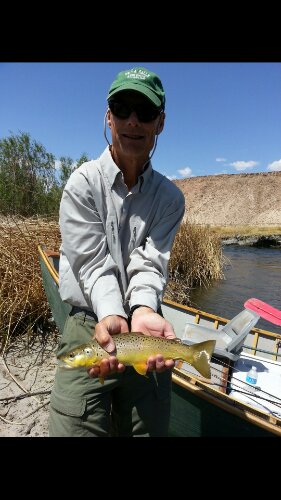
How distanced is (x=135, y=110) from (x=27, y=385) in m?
3.87

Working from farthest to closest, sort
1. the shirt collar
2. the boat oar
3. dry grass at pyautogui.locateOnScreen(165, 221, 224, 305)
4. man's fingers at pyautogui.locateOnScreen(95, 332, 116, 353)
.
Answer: dry grass at pyautogui.locateOnScreen(165, 221, 224, 305)
the boat oar
the shirt collar
man's fingers at pyautogui.locateOnScreen(95, 332, 116, 353)

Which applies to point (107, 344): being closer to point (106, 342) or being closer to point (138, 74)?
point (106, 342)

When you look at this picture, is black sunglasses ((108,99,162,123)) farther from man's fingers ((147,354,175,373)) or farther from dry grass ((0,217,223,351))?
dry grass ((0,217,223,351))

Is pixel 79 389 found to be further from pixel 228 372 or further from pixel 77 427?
pixel 228 372

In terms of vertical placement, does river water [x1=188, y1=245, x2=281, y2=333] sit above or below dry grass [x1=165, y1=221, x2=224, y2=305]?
below

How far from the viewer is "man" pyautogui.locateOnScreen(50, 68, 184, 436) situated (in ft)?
6.73

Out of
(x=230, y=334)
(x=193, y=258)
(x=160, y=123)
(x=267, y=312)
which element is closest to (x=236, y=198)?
(x=193, y=258)

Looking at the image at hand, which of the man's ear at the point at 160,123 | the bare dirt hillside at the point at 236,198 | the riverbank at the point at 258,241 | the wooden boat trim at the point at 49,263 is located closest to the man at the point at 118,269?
the man's ear at the point at 160,123

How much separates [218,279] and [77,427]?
13.7 meters

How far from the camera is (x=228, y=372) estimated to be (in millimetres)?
4320

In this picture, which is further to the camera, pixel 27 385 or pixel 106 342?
pixel 27 385

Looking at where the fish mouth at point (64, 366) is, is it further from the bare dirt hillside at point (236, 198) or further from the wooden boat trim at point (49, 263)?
the bare dirt hillside at point (236, 198)

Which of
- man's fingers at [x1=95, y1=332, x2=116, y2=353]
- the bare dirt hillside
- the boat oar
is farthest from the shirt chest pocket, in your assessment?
the bare dirt hillside

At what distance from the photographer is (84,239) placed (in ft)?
7.30
